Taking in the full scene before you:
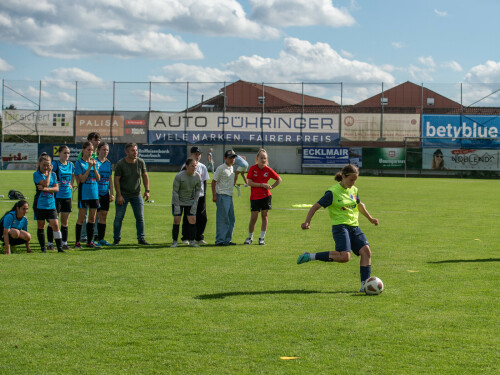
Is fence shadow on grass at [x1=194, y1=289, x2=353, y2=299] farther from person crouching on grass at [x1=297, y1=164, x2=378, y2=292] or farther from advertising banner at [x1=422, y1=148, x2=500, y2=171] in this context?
advertising banner at [x1=422, y1=148, x2=500, y2=171]

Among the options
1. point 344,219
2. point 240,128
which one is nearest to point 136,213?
point 344,219

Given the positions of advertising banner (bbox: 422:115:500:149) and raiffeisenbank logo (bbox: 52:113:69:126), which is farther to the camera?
raiffeisenbank logo (bbox: 52:113:69:126)

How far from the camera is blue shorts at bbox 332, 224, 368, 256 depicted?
8.23m

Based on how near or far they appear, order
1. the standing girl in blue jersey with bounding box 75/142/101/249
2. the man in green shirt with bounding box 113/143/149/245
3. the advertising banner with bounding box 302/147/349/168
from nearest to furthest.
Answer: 1. the standing girl in blue jersey with bounding box 75/142/101/249
2. the man in green shirt with bounding box 113/143/149/245
3. the advertising banner with bounding box 302/147/349/168

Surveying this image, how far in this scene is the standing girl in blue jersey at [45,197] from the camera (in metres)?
11.1

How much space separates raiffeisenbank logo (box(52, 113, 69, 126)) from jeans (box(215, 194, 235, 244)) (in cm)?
5279

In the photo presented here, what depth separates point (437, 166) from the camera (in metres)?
56.6

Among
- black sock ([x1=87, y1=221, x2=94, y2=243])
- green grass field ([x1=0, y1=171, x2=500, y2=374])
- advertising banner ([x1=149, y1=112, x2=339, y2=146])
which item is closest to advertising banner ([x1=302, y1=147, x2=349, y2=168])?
advertising banner ([x1=149, y1=112, x2=339, y2=146])

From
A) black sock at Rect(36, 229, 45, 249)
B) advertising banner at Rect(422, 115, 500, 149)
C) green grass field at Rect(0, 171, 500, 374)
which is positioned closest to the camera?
green grass field at Rect(0, 171, 500, 374)

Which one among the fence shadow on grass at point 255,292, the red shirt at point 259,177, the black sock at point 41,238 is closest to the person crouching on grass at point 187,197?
the red shirt at point 259,177

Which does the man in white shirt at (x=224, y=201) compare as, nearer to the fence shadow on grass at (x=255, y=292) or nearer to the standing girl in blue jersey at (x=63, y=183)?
the standing girl in blue jersey at (x=63, y=183)

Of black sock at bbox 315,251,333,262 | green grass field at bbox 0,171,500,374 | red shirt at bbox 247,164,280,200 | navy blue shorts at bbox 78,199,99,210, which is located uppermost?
red shirt at bbox 247,164,280,200

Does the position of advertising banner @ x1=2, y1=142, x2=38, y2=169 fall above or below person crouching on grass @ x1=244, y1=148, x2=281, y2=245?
above

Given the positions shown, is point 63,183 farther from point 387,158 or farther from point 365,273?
point 387,158
